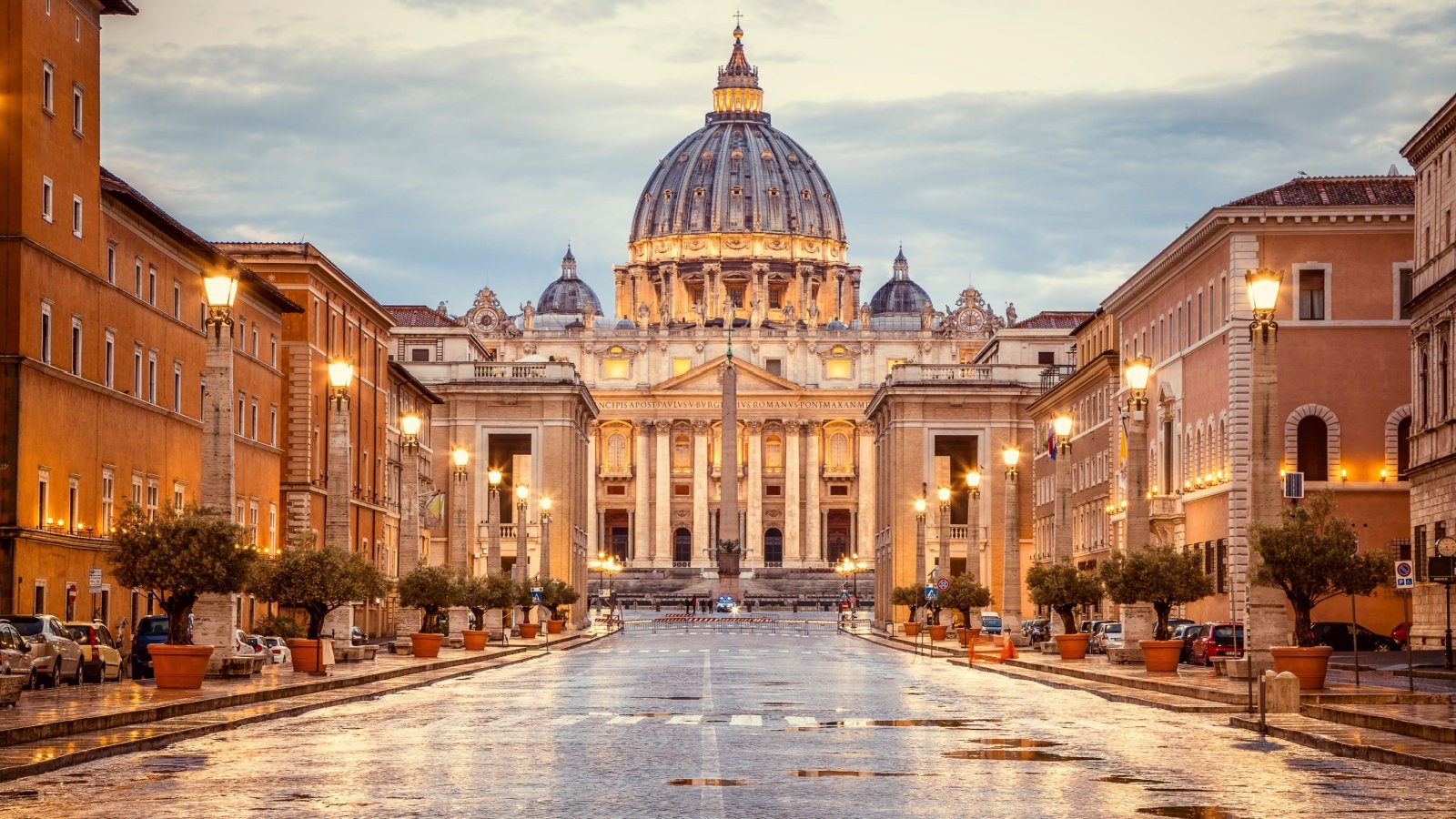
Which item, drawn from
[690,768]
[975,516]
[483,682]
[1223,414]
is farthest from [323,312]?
[690,768]

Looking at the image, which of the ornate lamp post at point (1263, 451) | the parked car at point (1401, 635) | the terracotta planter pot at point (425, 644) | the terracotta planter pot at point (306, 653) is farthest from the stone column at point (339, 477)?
the parked car at point (1401, 635)

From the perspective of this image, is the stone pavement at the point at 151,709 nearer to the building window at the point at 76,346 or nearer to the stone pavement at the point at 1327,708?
the building window at the point at 76,346

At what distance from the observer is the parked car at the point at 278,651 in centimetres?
5247

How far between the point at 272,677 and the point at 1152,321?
50.5 metres

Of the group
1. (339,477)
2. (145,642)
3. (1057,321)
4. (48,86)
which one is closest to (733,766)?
(145,642)

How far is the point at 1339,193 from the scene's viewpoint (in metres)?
67.1

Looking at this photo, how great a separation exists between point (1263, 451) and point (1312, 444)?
32.7 meters

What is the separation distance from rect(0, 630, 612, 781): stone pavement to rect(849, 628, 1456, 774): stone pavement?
521 inches

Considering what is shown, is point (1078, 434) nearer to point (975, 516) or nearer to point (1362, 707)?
point (975, 516)

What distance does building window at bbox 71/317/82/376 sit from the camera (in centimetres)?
5272

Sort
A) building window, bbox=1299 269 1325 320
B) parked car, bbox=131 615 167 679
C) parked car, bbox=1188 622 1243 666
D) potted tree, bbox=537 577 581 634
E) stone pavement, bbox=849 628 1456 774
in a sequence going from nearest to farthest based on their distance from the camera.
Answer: stone pavement, bbox=849 628 1456 774
parked car, bbox=131 615 167 679
parked car, bbox=1188 622 1243 666
building window, bbox=1299 269 1325 320
potted tree, bbox=537 577 581 634

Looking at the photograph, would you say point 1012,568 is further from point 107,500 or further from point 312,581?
point 312,581

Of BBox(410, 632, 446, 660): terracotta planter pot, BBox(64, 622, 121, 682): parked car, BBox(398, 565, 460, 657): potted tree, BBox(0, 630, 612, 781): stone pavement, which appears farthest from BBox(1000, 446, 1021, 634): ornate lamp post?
BBox(64, 622, 121, 682): parked car

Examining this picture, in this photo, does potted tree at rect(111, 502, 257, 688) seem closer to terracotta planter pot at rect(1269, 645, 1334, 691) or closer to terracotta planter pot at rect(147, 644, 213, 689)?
terracotta planter pot at rect(147, 644, 213, 689)
